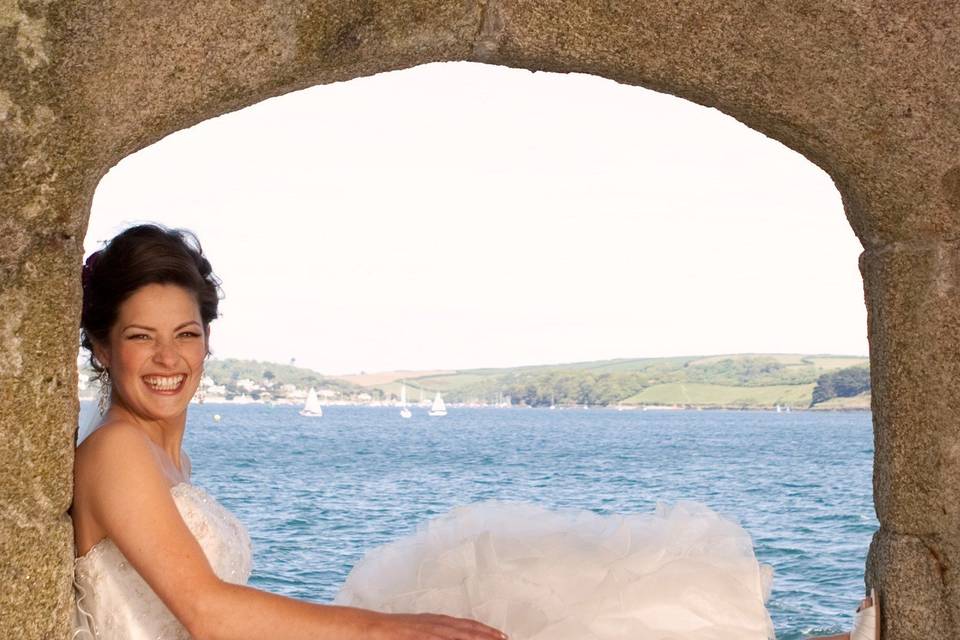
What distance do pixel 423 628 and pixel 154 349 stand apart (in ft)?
3.24

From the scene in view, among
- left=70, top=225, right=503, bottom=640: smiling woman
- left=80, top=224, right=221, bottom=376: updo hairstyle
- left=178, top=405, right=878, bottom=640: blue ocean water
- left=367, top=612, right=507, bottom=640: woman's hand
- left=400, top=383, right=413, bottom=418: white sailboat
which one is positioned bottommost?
left=178, top=405, right=878, bottom=640: blue ocean water

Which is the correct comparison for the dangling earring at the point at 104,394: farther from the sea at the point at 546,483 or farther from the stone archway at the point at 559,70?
the sea at the point at 546,483

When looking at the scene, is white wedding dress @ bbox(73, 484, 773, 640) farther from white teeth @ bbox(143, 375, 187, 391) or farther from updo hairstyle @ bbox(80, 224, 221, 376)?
updo hairstyle @ bbox(80, 224, 221, 376)

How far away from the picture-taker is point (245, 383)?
13062 centimetres

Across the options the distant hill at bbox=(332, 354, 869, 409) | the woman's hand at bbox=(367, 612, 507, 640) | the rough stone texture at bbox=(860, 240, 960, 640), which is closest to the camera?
the woman's hand at bbox=(367, 612, 507, 640)

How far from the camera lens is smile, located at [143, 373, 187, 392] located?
282 cm

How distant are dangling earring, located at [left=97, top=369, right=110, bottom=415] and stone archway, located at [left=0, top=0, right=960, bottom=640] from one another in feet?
1.50

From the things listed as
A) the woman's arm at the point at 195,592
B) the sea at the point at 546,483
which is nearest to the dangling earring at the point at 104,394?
the woman's arm at the point at 195,592

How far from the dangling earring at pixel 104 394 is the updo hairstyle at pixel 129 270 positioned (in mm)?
171

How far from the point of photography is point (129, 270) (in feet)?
9.08

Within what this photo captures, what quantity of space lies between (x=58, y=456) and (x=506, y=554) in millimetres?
1169

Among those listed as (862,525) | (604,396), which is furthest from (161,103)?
(604,396)

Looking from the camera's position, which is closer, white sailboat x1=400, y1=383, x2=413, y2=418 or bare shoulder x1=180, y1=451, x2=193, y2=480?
bare shoulder x1=180, y1=451, x2=193, y2=480

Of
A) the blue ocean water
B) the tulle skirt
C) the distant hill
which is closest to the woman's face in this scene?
the tulle skirt
